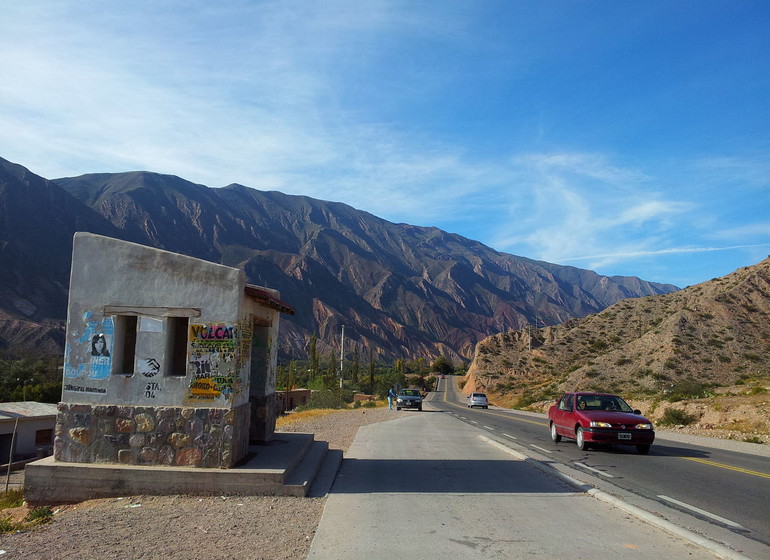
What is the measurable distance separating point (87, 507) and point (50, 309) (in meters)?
98.0

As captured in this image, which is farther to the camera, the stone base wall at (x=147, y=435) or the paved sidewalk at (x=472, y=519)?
the stone base wall at (x=147, y=435)

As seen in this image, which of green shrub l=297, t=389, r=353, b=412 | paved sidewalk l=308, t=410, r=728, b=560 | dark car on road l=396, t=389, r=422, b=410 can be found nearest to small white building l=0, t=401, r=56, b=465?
green shrub l=297, t=389, r=353, b=412

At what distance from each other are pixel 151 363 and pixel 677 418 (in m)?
24.5

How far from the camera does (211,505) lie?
26.7ft

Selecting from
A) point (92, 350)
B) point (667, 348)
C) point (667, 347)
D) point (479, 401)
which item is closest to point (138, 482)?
point (92, 350)

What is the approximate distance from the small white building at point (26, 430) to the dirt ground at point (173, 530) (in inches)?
953

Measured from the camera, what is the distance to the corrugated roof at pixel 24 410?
29547mm

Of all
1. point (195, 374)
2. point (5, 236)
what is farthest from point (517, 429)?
point (5, 236)

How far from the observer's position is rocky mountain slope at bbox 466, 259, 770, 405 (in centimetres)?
4703

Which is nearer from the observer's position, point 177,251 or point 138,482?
point 138,482

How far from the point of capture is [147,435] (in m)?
9.16

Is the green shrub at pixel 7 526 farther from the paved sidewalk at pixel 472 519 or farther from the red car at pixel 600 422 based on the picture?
the red car at pixel 600 422

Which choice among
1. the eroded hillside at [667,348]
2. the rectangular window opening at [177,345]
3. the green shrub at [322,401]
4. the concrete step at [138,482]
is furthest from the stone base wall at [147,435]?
the green shrub at [322,401]

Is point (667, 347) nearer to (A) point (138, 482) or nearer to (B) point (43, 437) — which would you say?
(B) point (43, 437)
